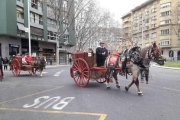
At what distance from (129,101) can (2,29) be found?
128 ft

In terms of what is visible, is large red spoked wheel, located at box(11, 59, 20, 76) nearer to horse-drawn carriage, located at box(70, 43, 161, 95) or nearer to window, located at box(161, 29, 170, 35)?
horse-drawn carriage, located at box(70, 43, 161, 95)

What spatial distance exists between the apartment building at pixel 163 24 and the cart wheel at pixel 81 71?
60483 millimetres

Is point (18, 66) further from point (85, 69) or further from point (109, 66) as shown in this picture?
point (109, 66)

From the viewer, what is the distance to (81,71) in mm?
13281

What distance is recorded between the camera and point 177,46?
8156cm

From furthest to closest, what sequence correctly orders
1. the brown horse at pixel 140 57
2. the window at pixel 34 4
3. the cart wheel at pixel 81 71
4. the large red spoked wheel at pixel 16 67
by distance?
the window at pixel 34 4
the large red spoked wheel at pixel 16 67
the cart wheel at pixel 81 71
the brown horse at pixel 140 57

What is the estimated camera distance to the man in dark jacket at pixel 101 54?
12.7 m

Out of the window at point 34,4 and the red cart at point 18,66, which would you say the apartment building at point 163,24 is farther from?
the red cart at point 18,66

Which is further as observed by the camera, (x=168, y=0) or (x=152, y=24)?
(x=152, y=24)

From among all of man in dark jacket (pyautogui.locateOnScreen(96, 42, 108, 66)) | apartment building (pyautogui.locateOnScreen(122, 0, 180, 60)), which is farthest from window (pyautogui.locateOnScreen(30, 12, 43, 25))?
Answer: man in dark jacket (pyautogui.locateOnScreen(96, 42, 108, 66))

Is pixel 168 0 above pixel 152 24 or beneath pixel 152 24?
above

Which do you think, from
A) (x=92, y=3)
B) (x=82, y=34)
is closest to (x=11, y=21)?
(x=92, y=3)

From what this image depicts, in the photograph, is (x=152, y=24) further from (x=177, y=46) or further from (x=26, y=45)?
(x=26, y=45)

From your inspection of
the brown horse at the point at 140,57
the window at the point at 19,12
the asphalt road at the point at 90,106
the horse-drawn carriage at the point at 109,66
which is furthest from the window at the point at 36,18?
the brown horse at the point at 140,57
